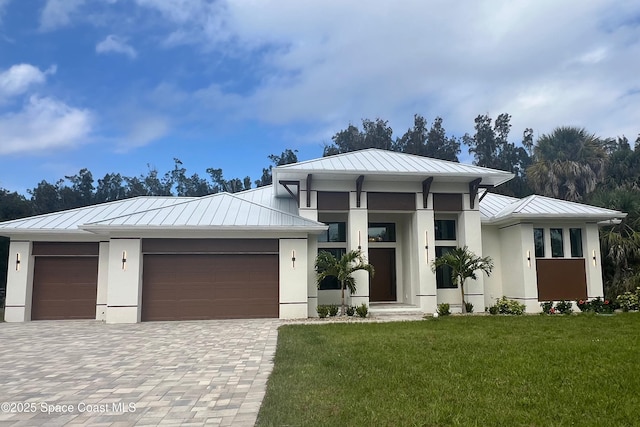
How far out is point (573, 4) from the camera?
39.4 ft

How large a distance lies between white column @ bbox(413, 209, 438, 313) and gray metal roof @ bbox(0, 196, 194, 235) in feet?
33.1

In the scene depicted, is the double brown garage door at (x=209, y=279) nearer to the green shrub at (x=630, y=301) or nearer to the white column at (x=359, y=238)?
the white column at (x=359, y=238)

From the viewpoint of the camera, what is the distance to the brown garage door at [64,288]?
579 inches

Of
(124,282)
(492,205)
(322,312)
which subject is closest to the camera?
(124,282)

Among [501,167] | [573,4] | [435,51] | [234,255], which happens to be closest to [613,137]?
[501,167]

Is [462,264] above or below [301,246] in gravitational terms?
below

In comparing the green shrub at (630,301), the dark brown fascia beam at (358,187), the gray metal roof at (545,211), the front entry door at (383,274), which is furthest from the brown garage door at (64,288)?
the green shrub at (630,301)

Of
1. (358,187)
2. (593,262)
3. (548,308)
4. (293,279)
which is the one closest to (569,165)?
(593,262)

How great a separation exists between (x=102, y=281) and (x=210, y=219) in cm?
440

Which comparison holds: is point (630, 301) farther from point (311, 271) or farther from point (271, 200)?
point (271, 200)

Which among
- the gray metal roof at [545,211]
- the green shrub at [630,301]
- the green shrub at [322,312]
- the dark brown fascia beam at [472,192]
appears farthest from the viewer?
the dark brown fascia beam at [472,192]

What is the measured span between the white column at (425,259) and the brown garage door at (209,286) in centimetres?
521

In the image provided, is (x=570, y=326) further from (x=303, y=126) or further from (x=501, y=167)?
(x=501, y=167)

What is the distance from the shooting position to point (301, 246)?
14.2m
